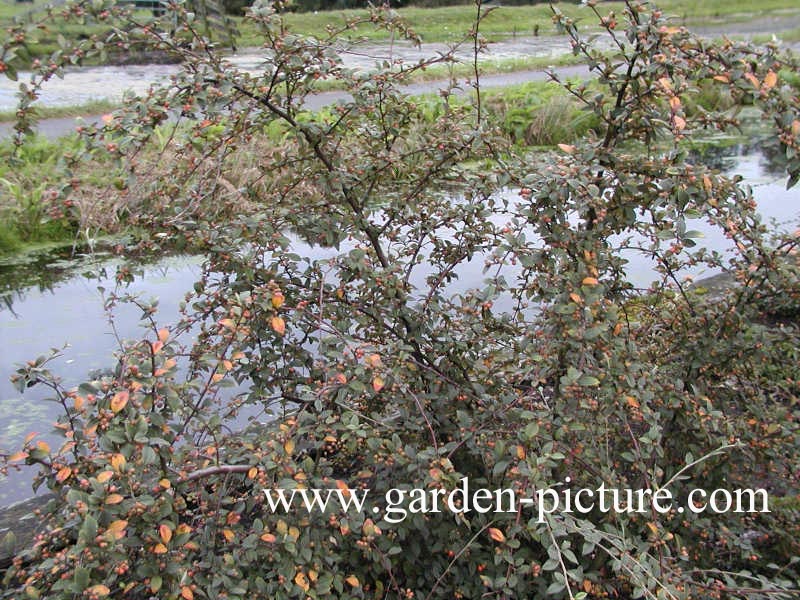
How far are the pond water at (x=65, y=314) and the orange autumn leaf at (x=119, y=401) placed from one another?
136cm

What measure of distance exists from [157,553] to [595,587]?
0.90 meters

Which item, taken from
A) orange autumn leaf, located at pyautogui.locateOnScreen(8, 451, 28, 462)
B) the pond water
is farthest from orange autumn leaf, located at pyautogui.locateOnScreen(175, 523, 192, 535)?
the pond water

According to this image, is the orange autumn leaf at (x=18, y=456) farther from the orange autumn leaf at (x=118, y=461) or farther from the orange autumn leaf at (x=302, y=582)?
the orange autumn leaf at (x=302, y=582)

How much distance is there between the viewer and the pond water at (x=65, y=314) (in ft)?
9.36

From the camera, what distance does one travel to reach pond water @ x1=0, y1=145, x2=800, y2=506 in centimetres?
285

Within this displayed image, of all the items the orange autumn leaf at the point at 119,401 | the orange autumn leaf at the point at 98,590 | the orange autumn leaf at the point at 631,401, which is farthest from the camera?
the orange autumn leaf at the point at 631,401

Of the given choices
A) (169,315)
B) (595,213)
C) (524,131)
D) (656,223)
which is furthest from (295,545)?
(524,131)

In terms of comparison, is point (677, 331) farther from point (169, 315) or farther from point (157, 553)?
point (169, 315)

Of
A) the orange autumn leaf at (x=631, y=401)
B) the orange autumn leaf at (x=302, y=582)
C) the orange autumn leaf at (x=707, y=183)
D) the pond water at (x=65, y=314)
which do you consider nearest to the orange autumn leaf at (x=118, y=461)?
the orange autumn leaf at (x=302, y=582)

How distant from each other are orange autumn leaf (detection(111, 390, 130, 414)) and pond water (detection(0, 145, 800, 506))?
1364 millimetres

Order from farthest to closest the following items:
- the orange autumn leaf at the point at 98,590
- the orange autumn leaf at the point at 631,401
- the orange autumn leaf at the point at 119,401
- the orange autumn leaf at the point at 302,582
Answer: the orange autumn leaf at the point at 631,401, the orange autumn leaf at the point at 302,582, the orange autumn leaf at the point at 119,401, the orange autumn leaf at the point at 98,590

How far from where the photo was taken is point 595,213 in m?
1.74

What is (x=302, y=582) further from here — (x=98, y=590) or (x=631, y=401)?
(x=631, y=401)

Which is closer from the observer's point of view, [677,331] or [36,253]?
[677,331]
